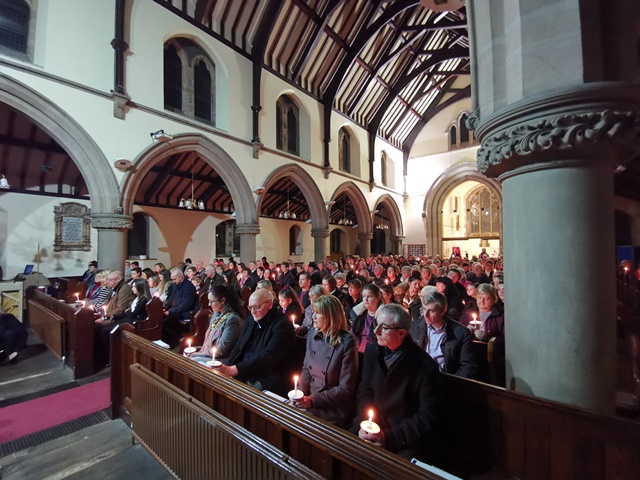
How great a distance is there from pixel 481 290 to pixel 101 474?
372 cm

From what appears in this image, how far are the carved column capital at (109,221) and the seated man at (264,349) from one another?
20.4 feet

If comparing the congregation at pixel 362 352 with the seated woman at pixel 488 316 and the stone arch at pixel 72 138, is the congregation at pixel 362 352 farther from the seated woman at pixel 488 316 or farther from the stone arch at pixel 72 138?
the stone arch at pixel 72 138

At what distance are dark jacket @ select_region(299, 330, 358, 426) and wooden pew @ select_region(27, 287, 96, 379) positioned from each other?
3.79 meters

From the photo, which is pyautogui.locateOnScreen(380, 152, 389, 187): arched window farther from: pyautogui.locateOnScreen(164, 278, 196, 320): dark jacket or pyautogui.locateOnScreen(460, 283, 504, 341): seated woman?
pyautogui.locateOnScreen(460, 283, 504, 341): seated woman

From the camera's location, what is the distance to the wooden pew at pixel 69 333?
179 inches

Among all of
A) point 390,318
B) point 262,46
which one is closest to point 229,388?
point 390,318

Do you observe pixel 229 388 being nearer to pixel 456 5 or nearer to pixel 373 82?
pixel 456 5

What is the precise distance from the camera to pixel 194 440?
2.21 meters

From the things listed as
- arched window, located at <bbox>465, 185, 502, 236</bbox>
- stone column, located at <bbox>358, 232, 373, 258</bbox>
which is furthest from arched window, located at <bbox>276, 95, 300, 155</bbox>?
arched window, located at <bbox>465, 185, 502, 236</bbox>

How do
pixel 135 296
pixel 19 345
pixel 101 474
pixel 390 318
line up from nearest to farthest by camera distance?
1. pixel 390 318
2. pixel 101 474
3. pixel 19 345
4. pixel 135 296

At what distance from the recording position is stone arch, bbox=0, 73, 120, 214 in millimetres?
6438

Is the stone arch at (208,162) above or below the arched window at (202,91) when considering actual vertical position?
below

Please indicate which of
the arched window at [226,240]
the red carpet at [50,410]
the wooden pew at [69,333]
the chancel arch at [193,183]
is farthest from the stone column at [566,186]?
the arched window at [226,240]

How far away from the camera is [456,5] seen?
3791 millimetres
